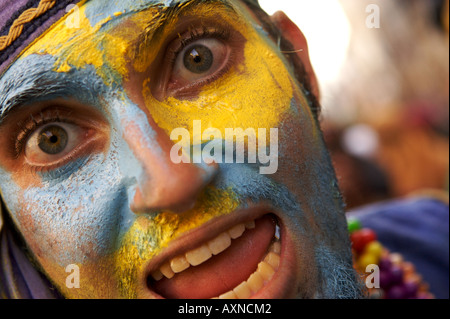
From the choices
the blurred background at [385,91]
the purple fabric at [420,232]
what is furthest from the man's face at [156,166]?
the purple fabric at [420,232]

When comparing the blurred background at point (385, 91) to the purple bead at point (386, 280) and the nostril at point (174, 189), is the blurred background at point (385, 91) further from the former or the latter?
the nostril at point (174, 189)

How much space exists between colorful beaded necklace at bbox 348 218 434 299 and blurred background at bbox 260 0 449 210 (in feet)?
1.23

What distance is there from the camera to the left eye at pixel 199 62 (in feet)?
3.96

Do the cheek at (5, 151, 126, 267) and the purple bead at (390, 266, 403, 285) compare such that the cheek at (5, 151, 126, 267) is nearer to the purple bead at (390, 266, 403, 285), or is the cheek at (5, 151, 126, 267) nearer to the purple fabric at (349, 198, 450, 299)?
the purple bead at (390, 266, 403, 285)

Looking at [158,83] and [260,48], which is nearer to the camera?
[158,83]

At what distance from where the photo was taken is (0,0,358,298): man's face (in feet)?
3.48

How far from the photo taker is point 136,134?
3.51 feet

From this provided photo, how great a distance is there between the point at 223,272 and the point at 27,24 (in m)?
0.85

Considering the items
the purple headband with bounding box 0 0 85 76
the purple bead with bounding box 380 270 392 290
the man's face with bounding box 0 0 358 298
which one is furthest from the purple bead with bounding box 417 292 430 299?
the purple headband with bounding box 0 0 85 76

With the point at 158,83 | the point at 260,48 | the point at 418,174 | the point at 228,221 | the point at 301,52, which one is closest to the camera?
the point at 228,221

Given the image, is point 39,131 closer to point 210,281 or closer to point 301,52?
point 210,281
